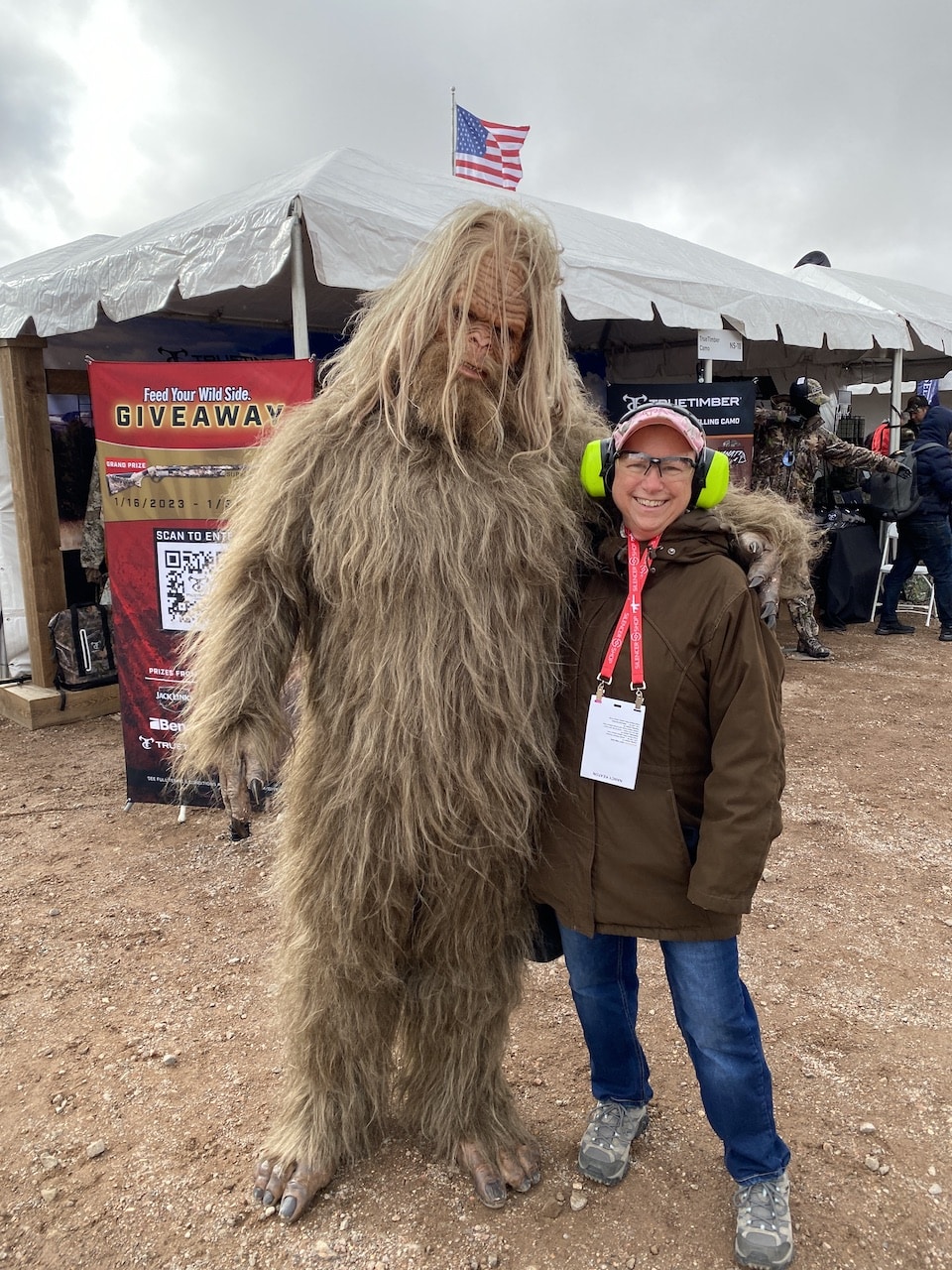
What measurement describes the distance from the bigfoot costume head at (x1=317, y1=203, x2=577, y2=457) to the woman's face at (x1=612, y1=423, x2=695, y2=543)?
8.5 inches

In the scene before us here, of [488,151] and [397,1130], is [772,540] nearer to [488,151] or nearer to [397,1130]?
[397,1130]

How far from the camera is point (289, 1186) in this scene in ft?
6.37

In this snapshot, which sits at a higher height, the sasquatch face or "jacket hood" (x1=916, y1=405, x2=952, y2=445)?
"jacket hood" (x1=916, y1=405, x2=952, y2=445)

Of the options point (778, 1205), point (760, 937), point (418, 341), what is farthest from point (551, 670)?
point (760, 937)

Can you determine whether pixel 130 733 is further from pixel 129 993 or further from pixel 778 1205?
pixel 778 1205

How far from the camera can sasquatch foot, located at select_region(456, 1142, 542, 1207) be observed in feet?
6.43

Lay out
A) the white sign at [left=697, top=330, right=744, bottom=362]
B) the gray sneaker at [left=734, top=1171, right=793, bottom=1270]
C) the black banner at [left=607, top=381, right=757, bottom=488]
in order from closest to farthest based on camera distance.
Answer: the gray sneaker at [left=734, top=1171, right=793, bottom=1270]
the black banner at [left=607, top=381, right=757, bottom=488]
the white sign at [left=697, top=330, right=744, bottom=362]

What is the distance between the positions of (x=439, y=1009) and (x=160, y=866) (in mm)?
2234

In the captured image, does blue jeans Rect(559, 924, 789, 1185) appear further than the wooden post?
No

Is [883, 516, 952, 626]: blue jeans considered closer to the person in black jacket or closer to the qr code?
the person in black jacket

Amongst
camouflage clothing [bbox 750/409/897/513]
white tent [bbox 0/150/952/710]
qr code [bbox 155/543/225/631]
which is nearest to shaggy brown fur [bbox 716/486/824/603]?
white tent [bbox 0/150/952/710]

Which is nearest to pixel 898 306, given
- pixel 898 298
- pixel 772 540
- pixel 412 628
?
pixel 898 298

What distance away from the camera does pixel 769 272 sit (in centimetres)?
862

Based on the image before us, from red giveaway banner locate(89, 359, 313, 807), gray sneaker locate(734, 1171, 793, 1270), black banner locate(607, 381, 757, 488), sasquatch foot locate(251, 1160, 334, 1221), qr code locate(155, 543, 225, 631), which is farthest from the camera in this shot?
black banner locate(607, 381, 757, 488)
